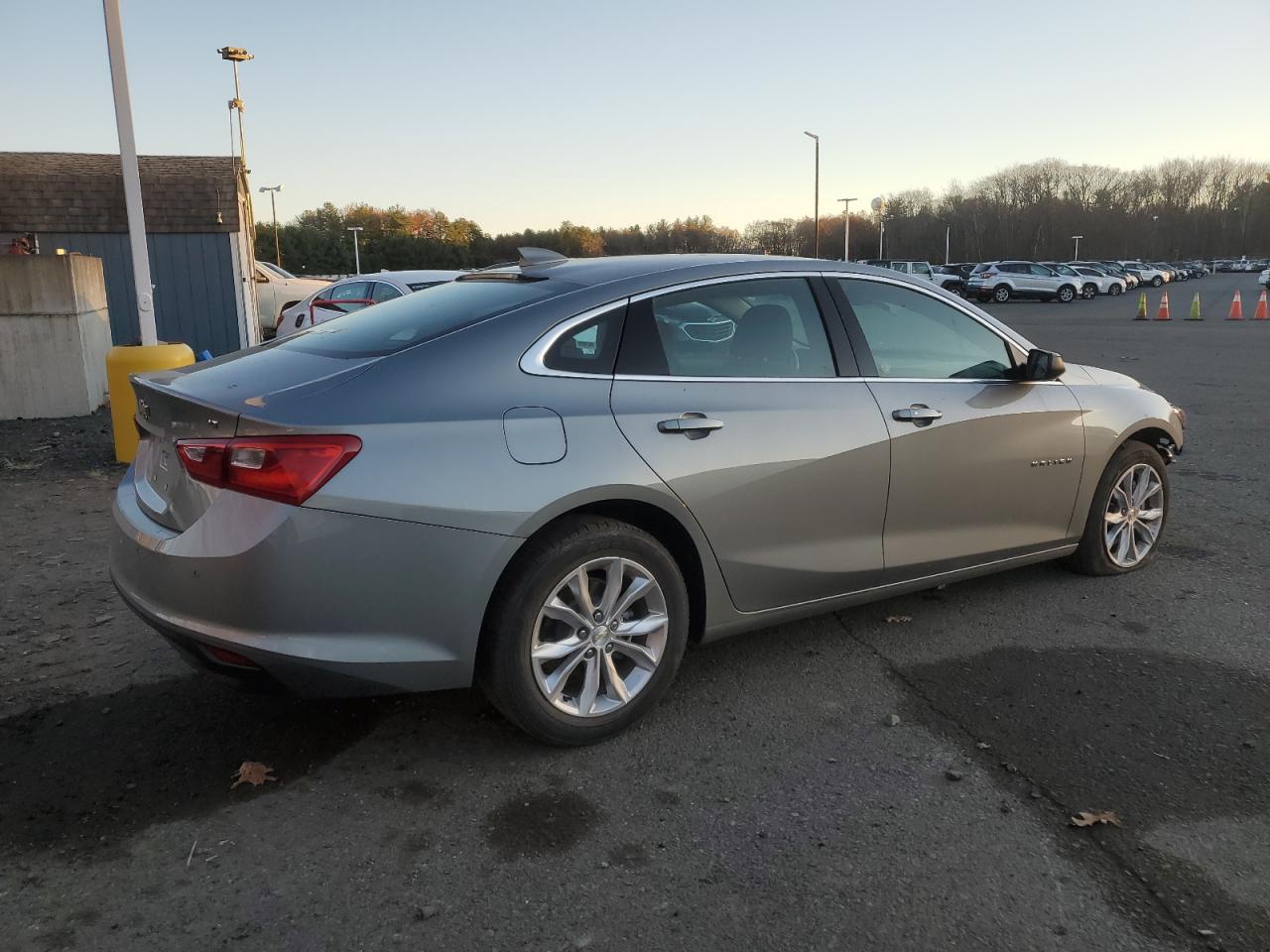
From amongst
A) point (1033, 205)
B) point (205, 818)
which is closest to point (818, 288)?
point (205, 818)

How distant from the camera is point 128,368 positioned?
7.75 meters

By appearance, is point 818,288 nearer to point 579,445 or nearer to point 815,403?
point 815,403

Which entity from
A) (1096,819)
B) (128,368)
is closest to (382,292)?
(128,368)

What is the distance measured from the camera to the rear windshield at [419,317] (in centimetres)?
337

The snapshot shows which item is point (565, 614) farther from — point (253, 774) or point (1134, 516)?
point (1134, 516)

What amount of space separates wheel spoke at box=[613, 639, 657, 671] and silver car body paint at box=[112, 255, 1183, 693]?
1.01ft

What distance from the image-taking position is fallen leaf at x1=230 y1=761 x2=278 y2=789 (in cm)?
316

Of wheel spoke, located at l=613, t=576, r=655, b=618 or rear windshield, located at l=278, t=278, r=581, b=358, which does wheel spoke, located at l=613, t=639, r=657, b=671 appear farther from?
rear windshield, located at l=278, t=278, r=581, b=358

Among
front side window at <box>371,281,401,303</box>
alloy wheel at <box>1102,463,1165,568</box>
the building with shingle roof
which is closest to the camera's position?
alloy wheel at <box>1102,463,1165,568</box>

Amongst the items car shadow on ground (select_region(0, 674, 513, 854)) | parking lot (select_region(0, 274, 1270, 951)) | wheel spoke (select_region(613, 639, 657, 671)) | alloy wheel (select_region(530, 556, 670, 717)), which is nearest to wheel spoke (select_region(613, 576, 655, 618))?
alloy wheel (select_region(530, 556, 670, 717))

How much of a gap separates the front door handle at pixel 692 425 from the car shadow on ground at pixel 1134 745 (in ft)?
4.25

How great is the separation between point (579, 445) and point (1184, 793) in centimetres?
216

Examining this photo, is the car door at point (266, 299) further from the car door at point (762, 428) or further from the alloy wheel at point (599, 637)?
the alloy wheel at point (599, 637)

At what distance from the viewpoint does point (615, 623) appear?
11.0ft
